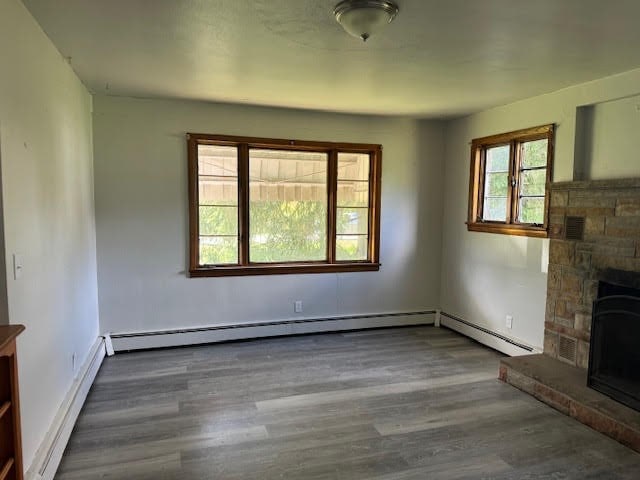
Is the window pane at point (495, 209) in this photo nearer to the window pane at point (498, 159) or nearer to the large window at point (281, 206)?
the window pane at point (498, 159)

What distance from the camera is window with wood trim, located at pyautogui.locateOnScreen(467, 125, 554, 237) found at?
378 cm

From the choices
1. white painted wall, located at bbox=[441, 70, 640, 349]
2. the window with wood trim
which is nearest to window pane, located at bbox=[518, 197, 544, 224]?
the window with wood trim

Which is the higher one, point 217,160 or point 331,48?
point 331,48

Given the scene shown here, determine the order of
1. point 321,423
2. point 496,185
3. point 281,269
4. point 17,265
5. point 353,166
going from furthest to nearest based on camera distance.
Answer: point 353,166 < point 281,269 < point 496,185 < point 321,423 < point 17,265

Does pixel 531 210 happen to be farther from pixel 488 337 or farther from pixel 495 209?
pixel 488 337

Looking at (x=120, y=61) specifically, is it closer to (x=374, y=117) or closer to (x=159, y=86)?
(x=159, y=86)

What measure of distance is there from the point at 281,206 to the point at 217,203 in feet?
2.18

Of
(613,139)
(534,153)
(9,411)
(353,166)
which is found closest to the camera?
(9,411)

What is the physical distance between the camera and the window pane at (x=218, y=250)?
435cm

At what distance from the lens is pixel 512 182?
4066 millimetres

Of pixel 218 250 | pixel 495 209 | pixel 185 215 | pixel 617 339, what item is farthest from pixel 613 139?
pixel 185 215

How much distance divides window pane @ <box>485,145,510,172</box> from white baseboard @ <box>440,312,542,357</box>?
1.63 metres

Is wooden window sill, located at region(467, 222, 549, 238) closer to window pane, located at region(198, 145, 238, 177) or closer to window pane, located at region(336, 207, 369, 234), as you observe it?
window pane, located at region(336, 207, 369, 234)

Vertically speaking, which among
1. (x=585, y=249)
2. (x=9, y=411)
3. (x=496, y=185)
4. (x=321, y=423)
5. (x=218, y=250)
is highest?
(x=496, y=185)
